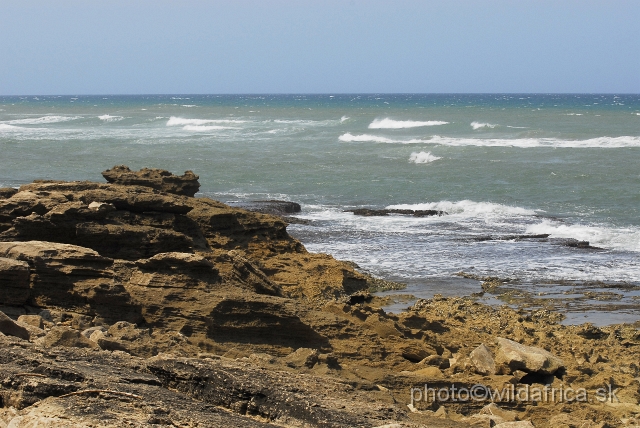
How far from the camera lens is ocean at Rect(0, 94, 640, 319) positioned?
16344 millimetres

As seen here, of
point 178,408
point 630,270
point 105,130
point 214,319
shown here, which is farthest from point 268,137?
point 178,408

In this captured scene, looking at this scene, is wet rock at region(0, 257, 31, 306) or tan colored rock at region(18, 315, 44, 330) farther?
wet rock at region(0, 257, 31, 306)

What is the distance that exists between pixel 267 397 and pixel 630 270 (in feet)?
41.7

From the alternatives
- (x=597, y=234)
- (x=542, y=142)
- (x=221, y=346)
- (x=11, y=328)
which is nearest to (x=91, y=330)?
(x=11, y=328)

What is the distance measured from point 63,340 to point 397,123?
196ft

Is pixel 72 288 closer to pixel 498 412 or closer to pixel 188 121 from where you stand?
pixel 498 412

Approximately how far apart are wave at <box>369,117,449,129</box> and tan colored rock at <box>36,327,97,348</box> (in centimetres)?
5558

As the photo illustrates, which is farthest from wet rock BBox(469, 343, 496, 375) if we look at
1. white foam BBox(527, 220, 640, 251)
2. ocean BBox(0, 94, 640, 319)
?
white foam BBox(527, 220, 640, 251)

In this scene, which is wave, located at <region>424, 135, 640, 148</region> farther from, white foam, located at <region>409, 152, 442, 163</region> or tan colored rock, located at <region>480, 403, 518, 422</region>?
tan colored rock, located at <region>480, 403, 518, 422</region>

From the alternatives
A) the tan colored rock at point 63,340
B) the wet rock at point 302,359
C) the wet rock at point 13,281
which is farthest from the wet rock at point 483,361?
the wet rock at point 13,281

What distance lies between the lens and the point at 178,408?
435 cm

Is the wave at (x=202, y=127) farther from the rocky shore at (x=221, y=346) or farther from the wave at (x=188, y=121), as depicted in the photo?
the rocky shore at (x=221, y=346)

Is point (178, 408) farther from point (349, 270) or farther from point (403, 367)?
point (349, 270)

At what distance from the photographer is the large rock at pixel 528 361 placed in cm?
807
